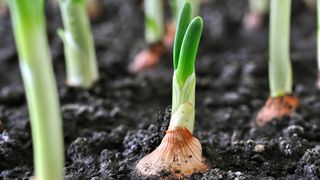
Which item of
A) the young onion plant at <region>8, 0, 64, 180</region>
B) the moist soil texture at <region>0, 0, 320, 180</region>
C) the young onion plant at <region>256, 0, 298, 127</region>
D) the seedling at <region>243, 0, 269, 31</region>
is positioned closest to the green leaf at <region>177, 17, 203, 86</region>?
the moist soil texture at <region>0, 0, 320, 180</region>

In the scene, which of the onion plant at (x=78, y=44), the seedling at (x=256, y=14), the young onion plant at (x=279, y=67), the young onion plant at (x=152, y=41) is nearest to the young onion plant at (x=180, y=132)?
the young onion plant at (x=279, y=67)

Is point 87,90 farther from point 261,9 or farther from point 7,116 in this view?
point 261,9

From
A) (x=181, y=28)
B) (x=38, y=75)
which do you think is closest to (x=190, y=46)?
(x=181, y=28)

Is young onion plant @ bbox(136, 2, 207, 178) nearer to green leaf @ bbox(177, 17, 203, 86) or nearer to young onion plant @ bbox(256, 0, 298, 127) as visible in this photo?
green leaf @ bbox(177, 17, 203, 86)

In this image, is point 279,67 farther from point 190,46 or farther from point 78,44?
point 78,44

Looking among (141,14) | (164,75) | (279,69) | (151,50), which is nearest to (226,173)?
(279,69)
